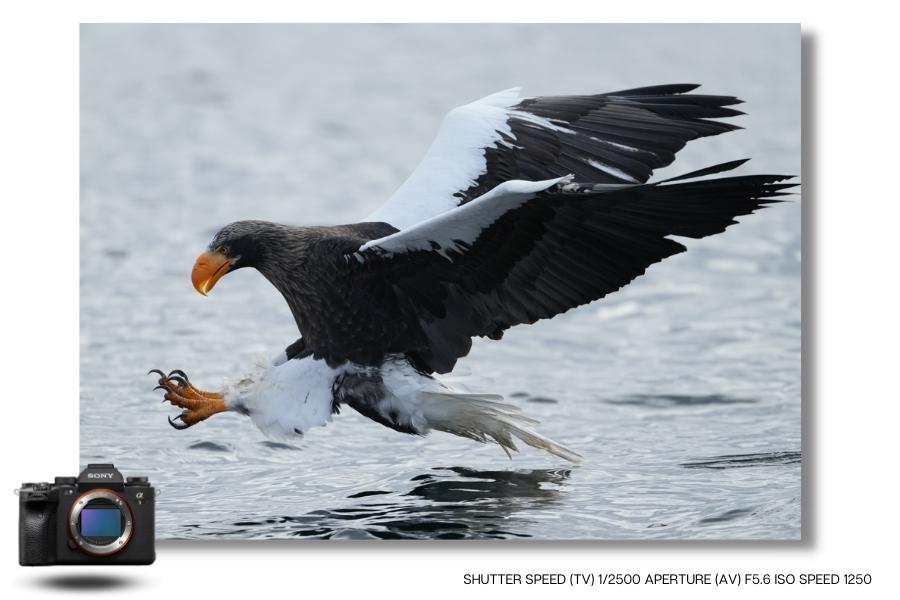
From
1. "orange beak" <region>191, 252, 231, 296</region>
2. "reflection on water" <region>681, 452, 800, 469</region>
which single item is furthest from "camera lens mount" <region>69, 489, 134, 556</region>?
"reflection on water" <region>681, 452, 800, 469</region>

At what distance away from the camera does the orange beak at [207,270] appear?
649 centimetres

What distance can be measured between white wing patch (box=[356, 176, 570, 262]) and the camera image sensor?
4.24ft

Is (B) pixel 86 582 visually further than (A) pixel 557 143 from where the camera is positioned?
No

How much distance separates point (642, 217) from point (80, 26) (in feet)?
6.93

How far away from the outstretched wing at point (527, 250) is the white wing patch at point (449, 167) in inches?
20.9

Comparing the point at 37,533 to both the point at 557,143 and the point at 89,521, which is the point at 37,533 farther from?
the point at 557,143

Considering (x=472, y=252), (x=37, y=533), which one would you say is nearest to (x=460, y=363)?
(x=472, y=252)

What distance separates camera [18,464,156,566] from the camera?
17.9ft

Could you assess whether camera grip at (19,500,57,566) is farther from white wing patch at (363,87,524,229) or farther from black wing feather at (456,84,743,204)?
black wing feather at (456,84,743,204)

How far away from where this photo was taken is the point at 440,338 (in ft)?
20.9

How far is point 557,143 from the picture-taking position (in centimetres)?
702

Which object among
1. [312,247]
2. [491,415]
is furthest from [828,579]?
[312,247]

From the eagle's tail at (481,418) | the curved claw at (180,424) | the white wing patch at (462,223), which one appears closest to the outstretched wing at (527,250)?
the white wing patch at (462,223)

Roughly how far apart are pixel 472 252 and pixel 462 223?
203 millimetres
